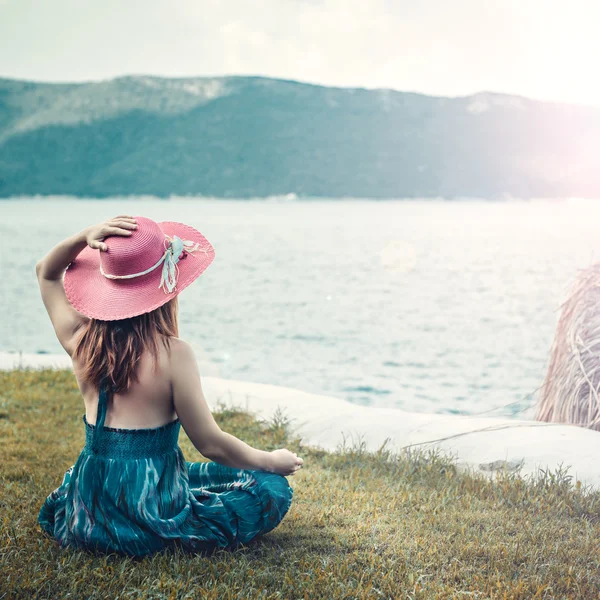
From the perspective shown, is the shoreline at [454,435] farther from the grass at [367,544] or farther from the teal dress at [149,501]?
the teal dress at [149,501]

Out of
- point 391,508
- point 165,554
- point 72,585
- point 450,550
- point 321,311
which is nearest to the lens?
point 72,585

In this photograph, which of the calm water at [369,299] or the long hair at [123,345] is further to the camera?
the calm water at [369,299]

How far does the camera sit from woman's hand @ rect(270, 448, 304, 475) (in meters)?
2.62

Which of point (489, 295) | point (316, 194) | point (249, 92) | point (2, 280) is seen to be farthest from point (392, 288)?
point (249, 92)

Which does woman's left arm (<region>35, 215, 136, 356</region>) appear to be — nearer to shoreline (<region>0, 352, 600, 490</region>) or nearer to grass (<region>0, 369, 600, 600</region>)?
grass (<region>0, 369, 600, 600</region>)

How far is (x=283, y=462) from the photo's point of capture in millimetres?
2629

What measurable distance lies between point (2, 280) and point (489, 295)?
25544 millimetres

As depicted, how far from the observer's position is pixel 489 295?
31750mm

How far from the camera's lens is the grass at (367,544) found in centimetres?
243

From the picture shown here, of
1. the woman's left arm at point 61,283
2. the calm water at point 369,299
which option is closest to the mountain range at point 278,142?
the calm water at point 369,299

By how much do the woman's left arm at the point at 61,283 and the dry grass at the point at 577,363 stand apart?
3525 mm

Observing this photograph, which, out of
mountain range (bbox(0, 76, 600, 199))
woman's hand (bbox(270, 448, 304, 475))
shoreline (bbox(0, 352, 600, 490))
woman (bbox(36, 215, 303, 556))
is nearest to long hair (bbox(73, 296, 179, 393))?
woman (bbox(36, 215, 303, 556))

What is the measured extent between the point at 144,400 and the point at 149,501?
359 mm

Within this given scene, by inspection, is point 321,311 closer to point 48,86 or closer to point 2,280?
point 2,280
